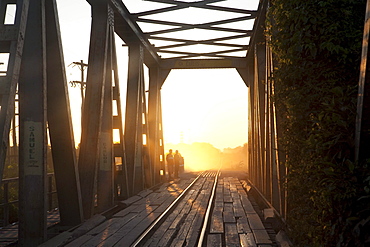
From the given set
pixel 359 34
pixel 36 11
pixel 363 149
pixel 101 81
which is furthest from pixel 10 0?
pixel 363 149

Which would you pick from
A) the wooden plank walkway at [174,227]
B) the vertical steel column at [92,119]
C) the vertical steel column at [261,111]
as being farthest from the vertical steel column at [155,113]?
the vertical steel column at [92,119]

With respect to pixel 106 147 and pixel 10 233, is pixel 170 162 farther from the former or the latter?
pixel 10 233

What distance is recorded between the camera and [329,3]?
4258 millimetres

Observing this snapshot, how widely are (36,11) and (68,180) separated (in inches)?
121

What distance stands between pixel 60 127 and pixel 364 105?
5.62 metres

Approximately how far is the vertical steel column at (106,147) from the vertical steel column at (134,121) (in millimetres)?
2456

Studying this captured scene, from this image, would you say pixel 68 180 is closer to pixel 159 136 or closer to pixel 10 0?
pixel 10 0

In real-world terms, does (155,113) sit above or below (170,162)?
above

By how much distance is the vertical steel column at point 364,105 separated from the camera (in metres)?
3.03

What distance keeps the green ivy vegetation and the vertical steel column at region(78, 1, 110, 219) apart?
4615mm

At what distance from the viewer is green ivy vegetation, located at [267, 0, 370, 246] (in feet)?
10.9

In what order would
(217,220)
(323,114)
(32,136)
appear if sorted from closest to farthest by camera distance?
(323,114), (32,136), (217,220)

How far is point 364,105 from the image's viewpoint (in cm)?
316

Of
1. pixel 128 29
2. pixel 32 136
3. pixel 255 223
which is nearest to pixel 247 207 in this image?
pixel 255 223
